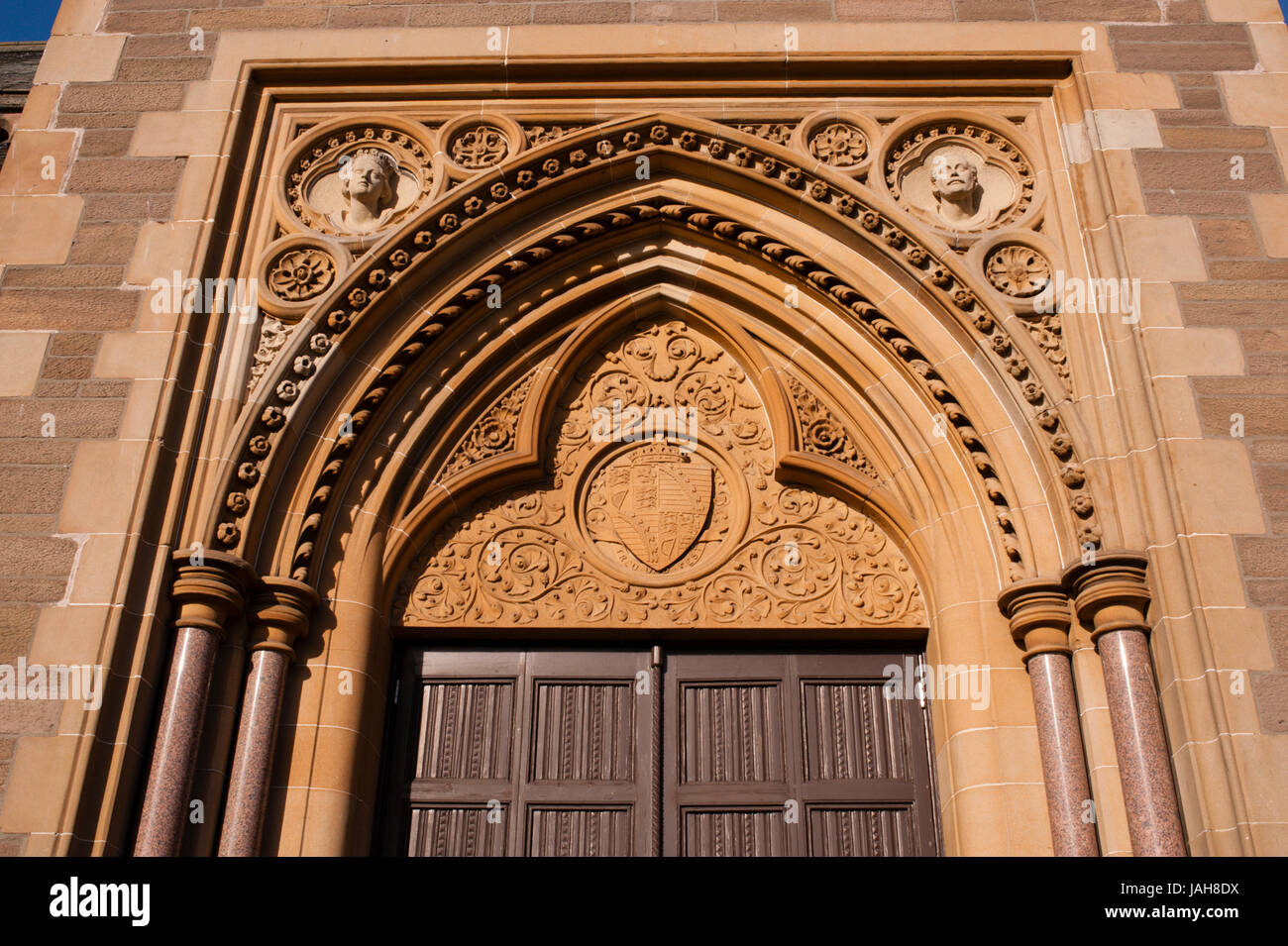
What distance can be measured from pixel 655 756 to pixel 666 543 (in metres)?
1.20

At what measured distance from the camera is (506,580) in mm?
7527

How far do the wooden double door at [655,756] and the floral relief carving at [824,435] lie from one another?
112 centimetres

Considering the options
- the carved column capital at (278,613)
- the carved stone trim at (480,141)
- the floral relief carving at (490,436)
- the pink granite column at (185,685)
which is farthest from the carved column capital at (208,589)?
the carved stone trim at (480,141)

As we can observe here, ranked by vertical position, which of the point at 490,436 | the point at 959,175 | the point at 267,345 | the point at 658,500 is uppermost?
the point at 959,175

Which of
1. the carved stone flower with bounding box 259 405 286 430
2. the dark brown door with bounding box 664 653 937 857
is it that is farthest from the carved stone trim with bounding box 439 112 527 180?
the dark brown door with bounding box 664 653 937 857

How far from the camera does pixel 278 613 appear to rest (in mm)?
6773

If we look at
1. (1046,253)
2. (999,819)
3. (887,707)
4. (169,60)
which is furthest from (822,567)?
(169,60)

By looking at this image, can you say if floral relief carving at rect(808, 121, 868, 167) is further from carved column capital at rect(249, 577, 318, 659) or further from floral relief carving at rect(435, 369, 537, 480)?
carved column capital at rect(249, 577, 318, 659)

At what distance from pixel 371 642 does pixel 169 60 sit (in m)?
3.89

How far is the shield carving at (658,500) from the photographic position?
7594mm

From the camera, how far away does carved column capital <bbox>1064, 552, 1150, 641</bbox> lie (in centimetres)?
648

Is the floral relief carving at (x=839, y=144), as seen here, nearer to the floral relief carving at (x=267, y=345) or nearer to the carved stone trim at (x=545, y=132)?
the carved stone trim at (x=545, y=132)

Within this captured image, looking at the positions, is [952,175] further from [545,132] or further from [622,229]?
[545,132]

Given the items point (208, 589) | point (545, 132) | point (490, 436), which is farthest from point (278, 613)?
point (545, 132)
